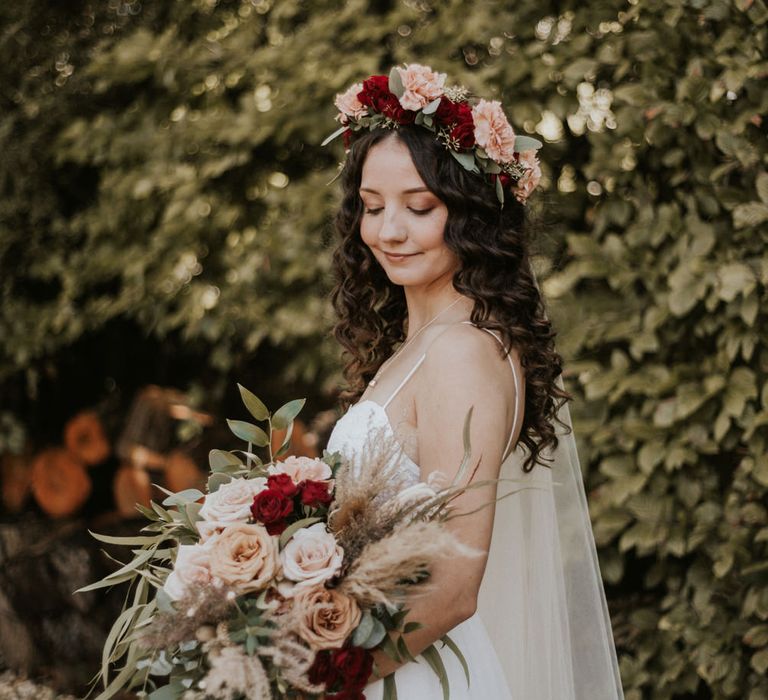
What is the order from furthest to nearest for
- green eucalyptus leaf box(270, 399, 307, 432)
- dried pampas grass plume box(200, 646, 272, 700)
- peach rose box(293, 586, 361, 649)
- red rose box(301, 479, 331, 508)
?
1. green eucalyptus leaf box(270, 399, 307, 432)
2. red rose box(301, 479, 331, 508)
3. peach rose box(293, 586, 361, 649)
4. dried pampas grass plume box(200, 646, 272, 700)

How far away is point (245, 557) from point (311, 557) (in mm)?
109

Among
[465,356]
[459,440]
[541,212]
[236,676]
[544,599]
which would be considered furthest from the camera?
[541,212]

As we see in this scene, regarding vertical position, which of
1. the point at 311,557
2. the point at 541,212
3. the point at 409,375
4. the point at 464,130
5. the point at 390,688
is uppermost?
the point at 464,130

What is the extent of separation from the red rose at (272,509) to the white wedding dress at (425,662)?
25cm

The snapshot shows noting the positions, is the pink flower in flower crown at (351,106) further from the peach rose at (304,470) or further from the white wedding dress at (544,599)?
the peach rose at (304,470)

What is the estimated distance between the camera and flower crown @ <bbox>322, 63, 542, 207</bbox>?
201 centimetres

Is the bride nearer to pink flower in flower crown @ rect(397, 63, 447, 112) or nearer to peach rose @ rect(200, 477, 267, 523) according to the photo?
pink flower in flower crown @ rect(397, 63, 447, 112)

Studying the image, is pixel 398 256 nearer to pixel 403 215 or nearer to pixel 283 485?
pixel 403 215

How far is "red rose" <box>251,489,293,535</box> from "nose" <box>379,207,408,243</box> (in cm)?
64

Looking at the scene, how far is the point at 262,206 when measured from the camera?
3945 millimetres

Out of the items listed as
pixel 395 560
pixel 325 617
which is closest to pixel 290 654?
pixel 325 617

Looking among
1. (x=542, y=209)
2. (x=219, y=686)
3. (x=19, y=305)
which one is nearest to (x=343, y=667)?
(x=219, y=686)

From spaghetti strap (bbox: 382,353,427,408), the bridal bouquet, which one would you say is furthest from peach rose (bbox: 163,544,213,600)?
spaghetti strap (bbox: 382,353,427,408)

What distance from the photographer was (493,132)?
2.02 meters
